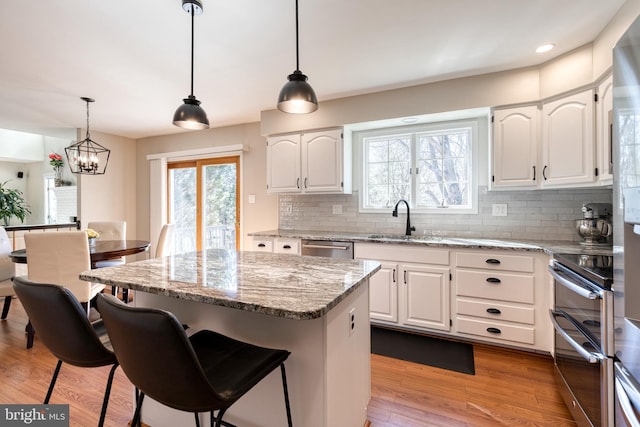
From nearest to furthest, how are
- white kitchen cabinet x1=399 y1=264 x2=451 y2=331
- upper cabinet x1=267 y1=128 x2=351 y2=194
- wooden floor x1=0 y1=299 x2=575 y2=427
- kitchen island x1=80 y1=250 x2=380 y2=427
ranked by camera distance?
kitchen island x1=80 y1=250 x2=380 y2=427
wooden floor x1=0 y1=299 x2=575 y2=427
white kitchen cabinet x1=399 y1=264 x2=451 y2=331
upper cabinet x1=267 y1=128 x2=351 y2=194

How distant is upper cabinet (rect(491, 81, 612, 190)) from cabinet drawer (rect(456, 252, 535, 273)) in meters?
0.66

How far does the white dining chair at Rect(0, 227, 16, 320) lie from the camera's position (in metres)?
2.84

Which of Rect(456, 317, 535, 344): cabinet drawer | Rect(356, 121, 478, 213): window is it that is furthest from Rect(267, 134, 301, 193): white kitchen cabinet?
Rect(456, 317, 535, 344): cabinet drawer

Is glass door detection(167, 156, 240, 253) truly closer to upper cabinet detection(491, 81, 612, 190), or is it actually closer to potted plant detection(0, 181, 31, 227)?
upper cabinet detection(491, 81, 612, 190)

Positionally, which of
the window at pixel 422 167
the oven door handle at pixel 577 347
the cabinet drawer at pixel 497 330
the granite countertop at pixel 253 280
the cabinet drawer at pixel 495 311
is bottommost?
the cabinet drawer at pixel 497 330

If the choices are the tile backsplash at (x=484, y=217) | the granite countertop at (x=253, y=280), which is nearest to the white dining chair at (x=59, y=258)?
the granite countertop at (x=253, y=280)

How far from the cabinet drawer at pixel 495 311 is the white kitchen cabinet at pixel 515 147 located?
3.42 ft

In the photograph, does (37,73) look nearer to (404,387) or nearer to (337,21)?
(337,21)

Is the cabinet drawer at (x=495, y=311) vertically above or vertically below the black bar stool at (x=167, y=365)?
below

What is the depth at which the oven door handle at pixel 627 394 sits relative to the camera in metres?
0.97

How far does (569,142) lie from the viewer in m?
2.35

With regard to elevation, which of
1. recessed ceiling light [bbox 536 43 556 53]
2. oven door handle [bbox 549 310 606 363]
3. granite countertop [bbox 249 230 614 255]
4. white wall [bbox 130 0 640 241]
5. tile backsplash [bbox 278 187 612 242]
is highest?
recessed ceiling light [bbox 536 43 556 53]

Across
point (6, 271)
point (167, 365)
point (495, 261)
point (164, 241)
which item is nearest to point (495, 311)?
point (495, 261)

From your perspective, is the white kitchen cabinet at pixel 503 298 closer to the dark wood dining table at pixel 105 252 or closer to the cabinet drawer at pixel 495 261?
the cabinet drawer at pixel 495 261
